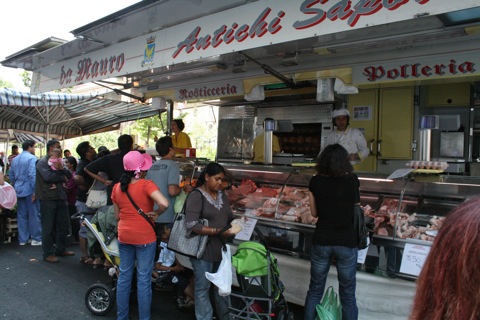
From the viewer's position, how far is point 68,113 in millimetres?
10555

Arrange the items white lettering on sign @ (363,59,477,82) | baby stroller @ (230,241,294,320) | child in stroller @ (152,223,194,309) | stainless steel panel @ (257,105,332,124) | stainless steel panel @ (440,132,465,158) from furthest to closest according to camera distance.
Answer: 1. stainless steel panel @ (257,105,332,124)
2. stainless steel panel @ (440,132,465,158)
3. child in stroller @ (152,223,194,309)
4. white lettering on sign @ (363,59,477,82)
5. baby stroller @ (230,241,294,320)

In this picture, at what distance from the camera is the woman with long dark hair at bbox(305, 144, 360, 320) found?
3172mm

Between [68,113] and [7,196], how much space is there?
4.77 meters

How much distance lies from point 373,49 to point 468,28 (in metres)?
1.14

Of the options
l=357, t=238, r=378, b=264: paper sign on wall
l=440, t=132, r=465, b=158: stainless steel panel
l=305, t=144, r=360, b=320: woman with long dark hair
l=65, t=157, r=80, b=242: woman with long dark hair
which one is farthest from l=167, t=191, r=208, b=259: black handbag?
l=440, t=132, r=465, b=158: stainless steel panel

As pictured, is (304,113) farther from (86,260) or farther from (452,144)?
(86,260)

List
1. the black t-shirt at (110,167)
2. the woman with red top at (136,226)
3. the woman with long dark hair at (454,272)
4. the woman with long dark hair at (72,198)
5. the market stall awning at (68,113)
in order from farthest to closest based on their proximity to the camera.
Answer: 1. the market stall awning at (68,113)
2. the woman with long dark hair at (72,198)
3. the black t-shirt at (110,167)
4. the woman with red top at (136,226)
5. the woman with long dark hair at (454,272)

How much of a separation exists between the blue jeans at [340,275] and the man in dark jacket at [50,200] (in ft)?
14.8

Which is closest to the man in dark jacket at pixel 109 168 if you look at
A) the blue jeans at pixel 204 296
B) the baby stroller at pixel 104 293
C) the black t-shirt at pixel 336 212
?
the baby stroller at pixel 104 293

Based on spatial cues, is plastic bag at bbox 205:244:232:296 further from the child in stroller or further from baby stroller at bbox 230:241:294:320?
the child in stroller

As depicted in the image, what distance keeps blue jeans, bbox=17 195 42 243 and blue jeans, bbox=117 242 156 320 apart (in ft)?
14.6

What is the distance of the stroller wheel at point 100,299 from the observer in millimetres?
3973

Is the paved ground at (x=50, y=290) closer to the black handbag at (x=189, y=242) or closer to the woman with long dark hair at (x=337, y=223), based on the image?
the woman with long dark hair at (x=337, y=223)

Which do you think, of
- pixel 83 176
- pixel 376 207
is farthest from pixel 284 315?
pixel 83 176
